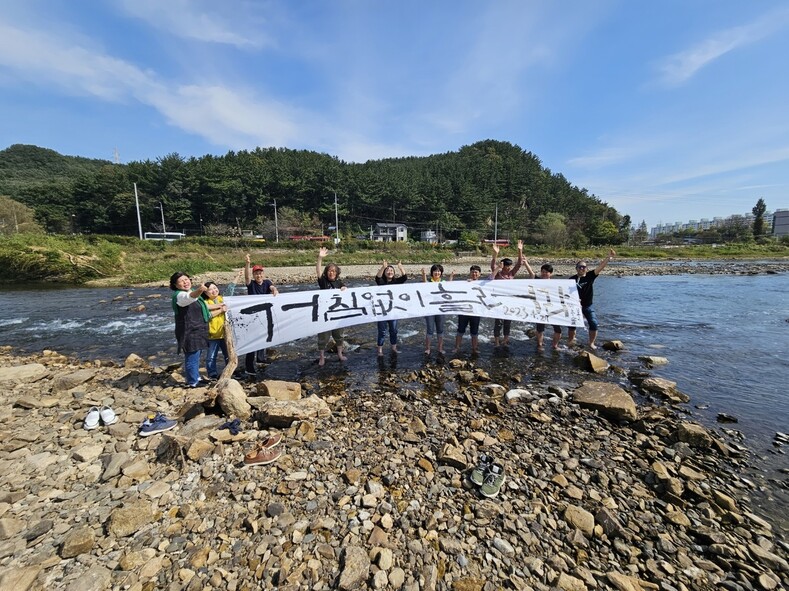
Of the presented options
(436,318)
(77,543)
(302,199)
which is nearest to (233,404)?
(77,543)

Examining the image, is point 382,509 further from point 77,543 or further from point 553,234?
point 553,234

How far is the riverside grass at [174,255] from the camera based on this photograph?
29125 mm

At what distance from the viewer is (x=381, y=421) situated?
5555 mm

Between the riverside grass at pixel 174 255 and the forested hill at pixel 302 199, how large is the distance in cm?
1776

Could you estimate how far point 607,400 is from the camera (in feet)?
19.7

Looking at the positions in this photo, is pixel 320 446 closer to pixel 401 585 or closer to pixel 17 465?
pixel 401 585

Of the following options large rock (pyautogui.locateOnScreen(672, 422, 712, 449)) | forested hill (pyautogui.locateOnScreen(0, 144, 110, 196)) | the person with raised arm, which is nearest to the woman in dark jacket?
the person with raised arm

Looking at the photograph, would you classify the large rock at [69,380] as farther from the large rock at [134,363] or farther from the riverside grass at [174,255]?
the riverside grass at [174,255]

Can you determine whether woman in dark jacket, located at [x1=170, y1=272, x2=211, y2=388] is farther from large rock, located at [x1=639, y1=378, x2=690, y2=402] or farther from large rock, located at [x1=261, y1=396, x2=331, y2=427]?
large rock, located at [x1=639, y1=378, x2=690, y2=402]

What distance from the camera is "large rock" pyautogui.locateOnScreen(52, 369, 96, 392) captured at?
6.76m

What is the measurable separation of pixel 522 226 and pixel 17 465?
370ft

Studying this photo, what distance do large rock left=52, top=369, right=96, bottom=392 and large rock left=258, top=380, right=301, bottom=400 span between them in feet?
12.8

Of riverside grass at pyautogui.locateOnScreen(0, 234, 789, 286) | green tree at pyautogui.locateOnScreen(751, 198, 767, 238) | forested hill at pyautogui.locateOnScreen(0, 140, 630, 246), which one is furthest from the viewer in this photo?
green tree at pyautogui.locateOnScreen(751, 198, 767, 238)

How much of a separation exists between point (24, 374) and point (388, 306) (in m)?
8.04
